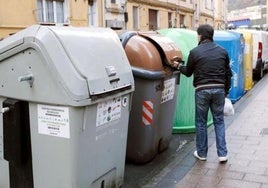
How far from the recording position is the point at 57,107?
330 cm

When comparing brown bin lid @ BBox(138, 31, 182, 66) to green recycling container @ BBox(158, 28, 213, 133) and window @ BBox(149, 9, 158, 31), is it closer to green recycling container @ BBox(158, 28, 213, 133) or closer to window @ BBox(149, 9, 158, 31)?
green recycling container @ BBox(158, 28, 213, 133)

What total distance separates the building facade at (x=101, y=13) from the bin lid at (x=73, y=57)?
3.23 m

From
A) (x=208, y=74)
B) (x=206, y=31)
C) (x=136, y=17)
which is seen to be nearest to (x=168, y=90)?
(x=208, y=74)

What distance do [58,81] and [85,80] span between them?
22 centimetres

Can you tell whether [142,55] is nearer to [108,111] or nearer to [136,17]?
[108,111]

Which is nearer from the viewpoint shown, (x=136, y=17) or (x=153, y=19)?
(x=136, y=17)

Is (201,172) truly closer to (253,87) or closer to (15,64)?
(15,64)

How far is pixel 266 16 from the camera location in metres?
57.1

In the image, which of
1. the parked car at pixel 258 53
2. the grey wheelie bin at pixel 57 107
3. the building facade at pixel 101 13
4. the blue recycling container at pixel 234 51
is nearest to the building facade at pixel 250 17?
the building facade at pixel 101 13

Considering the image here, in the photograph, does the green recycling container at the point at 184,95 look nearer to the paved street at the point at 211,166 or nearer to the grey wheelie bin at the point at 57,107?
the paved street at the point at 211,166

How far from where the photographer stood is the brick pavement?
4410 millimetres

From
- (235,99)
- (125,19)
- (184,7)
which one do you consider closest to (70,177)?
(235,99)

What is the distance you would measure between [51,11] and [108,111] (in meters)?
10.2

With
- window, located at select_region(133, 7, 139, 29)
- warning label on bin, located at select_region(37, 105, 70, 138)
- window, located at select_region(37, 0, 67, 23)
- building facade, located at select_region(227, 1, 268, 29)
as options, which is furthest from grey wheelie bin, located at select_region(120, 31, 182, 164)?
building facade, located at select_region(227, 1, 268, 29)
